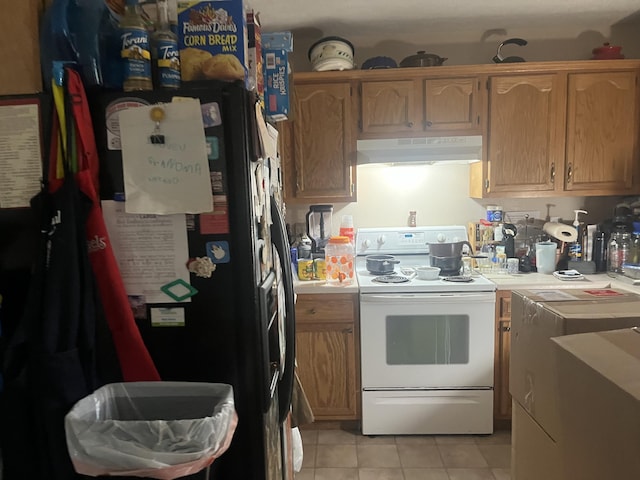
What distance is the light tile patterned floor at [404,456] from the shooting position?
2.36 metres

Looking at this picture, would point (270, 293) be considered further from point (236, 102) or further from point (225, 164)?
point (236, 102)

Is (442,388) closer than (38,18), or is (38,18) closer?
(38,18)

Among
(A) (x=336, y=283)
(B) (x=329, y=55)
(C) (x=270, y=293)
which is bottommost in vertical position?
(A) (x=336, y=283)

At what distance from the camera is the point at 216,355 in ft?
3.93

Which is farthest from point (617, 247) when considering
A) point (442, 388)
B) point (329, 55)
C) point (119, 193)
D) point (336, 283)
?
point (119, 193)

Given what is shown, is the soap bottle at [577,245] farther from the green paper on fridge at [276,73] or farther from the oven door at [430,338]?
the green paper on fridge at [276,73]

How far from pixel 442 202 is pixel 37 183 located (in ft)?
8.40

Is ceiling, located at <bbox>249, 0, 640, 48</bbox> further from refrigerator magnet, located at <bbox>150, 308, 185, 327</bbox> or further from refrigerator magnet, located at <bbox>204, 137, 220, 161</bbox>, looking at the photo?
refrigerator magnet, located at <bbox>150, 308, 185, 327</bbox>

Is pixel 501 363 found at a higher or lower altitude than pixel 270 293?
lower

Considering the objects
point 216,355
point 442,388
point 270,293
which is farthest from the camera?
point 442,388

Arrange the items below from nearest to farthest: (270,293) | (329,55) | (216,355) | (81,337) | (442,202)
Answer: (81,337) → (216,355) → (270,293) → (329,55) → (442,202)

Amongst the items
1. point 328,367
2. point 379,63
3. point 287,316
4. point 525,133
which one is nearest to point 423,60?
point 379,63

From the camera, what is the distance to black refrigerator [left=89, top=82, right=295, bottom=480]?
1130 millimetres

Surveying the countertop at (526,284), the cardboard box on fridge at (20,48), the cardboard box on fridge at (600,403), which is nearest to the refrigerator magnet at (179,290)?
the cardboard box on fridge at (20,48)
